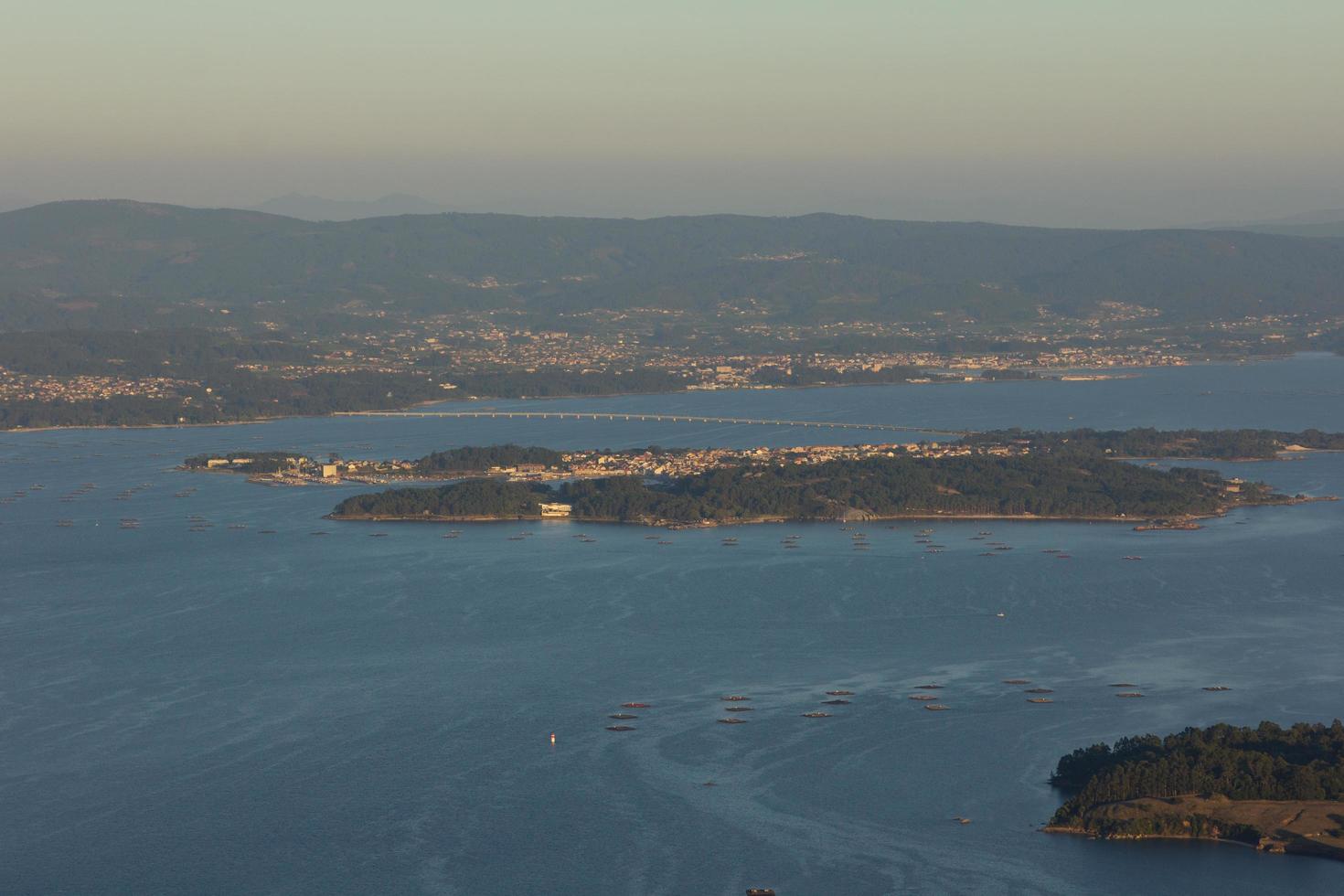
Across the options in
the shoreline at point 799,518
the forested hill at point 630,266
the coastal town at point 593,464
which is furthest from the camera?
the forested hill at point 630,266

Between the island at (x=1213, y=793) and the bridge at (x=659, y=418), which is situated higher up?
the bridge at (x=659, y=418)

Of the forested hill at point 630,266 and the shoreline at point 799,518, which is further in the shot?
the forested hill at point 630,266

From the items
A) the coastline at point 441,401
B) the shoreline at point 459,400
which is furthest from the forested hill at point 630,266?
the coastline at point 441,401

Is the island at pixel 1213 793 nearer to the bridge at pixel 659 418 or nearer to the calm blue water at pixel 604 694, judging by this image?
the calm blue water at pixel 604 694

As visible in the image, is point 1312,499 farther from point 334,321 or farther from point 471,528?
point 334,321

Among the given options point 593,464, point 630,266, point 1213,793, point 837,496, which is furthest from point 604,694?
point 630,266

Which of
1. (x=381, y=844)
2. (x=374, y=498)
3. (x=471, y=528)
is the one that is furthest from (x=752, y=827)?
(x=374, y=498)

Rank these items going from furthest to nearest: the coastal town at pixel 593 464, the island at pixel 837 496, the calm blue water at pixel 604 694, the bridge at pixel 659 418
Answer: the bridge at pixel 659 418, the coastal town at pixel 593 464, the island at pixel 837 496, the calm blue water at pixel 604 694

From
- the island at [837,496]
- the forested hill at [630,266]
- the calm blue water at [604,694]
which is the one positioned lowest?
the calm blue water at [604,694]
